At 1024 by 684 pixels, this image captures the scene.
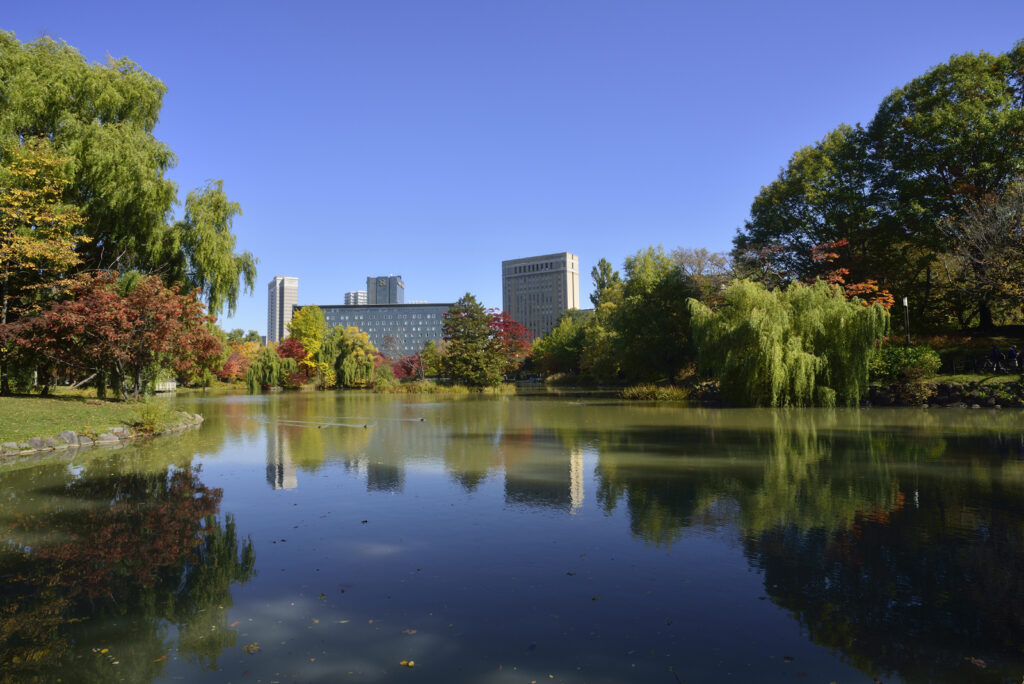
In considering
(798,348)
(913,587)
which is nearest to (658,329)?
(798,348)

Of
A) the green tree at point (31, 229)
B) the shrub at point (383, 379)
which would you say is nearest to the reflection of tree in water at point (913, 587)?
the green tree at point (31, 229)

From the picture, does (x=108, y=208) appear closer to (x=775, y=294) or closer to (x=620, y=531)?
(x=620, y=531)

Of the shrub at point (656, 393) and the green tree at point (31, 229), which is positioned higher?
the green tree at point (31, 229)

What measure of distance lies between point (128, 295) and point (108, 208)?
249 centimetres

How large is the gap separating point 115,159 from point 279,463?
11344mm

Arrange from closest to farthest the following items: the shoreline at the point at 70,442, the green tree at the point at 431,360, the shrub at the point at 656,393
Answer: the shoreline at the point at 70,442 → the shrub at the point at 656,393 → the green tree at the point at 431,360

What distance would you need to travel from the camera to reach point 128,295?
15914 mm

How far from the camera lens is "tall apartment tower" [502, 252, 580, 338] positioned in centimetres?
12988

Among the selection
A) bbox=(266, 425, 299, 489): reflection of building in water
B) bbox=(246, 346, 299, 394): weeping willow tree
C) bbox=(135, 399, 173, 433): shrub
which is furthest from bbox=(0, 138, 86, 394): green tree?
bbox=(246, 346, 299, 394): weeping willow tree

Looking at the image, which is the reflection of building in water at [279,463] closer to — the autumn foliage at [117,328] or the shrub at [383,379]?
the autumn foliage at [117,328]

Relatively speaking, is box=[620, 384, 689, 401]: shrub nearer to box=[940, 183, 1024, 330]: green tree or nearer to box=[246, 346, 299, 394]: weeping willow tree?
box=[940, 183, 1024, 330]: green tree

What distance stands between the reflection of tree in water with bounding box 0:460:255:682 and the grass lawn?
531cm

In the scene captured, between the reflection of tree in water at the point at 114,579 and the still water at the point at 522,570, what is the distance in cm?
2

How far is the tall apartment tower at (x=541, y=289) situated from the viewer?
129875 millimetres
